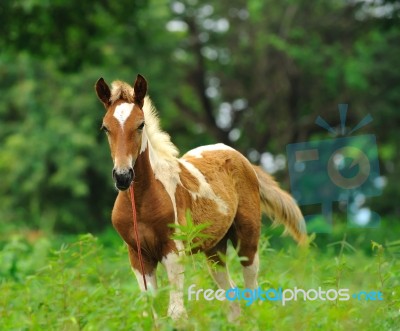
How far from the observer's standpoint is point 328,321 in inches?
187

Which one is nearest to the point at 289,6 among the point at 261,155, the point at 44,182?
the point at 261,155

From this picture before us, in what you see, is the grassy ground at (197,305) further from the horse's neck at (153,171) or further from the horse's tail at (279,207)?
the horse's neck at (153,171)

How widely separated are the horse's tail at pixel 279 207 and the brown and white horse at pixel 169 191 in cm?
18

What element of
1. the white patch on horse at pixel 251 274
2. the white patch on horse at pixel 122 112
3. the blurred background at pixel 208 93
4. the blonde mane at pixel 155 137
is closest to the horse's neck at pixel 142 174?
the blonde mane at pixel 155 137

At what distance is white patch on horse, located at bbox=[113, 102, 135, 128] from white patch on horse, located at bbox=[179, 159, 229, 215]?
95 centimetres

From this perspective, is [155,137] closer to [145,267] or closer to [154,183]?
[154,183]

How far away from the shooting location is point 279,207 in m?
7.45

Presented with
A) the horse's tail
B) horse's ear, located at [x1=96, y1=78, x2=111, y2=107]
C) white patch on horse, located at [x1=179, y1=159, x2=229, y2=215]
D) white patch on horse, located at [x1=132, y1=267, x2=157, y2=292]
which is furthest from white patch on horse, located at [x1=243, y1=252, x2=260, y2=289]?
horse's ear, located at [x1=96, y1=78, x2=111, y2=107]

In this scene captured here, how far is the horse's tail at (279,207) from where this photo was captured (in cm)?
741

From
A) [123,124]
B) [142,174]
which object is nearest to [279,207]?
[142,174]

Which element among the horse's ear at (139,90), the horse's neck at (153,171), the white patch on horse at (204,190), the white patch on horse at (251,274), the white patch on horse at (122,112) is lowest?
the white patch on horse at (251,274)

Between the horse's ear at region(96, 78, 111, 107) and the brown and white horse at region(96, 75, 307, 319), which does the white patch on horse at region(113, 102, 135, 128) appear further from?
the horse's ear at region(96, 78, 111, 107)

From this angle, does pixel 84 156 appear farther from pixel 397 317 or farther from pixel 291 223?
pixel 397 317

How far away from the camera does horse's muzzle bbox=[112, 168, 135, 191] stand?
5244 mm
